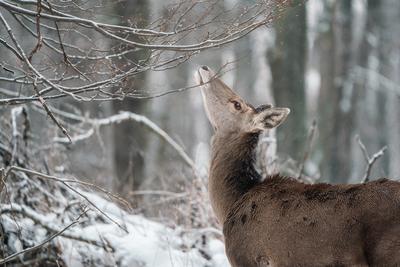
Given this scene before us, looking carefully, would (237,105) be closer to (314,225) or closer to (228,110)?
(228,110)

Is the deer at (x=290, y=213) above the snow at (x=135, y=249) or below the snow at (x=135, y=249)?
above

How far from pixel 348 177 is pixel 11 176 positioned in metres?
12.4

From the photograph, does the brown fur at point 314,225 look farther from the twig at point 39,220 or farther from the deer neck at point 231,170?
the twig at point 39,220

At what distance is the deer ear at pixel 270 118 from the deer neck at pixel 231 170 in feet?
0.56

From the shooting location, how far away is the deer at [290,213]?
5109 mm

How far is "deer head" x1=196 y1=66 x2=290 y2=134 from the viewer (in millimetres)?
6941

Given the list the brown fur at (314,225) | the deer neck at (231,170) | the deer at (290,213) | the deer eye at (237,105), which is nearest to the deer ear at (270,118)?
the deer at (290,213)

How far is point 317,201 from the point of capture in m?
5.59

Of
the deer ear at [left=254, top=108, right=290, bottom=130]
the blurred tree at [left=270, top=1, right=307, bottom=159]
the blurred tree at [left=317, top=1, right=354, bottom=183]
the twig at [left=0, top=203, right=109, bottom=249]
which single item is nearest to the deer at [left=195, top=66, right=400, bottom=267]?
the deer ear at [left=254, top=108, right=290, bottom=130]

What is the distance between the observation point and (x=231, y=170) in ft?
22.7

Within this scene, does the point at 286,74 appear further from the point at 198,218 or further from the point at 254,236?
the point at 254,236

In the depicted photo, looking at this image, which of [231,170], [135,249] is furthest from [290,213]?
[135,249]

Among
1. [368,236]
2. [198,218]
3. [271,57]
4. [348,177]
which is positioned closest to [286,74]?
[271,57]

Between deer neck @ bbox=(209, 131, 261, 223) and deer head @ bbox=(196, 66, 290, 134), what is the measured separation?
0.10 metres
